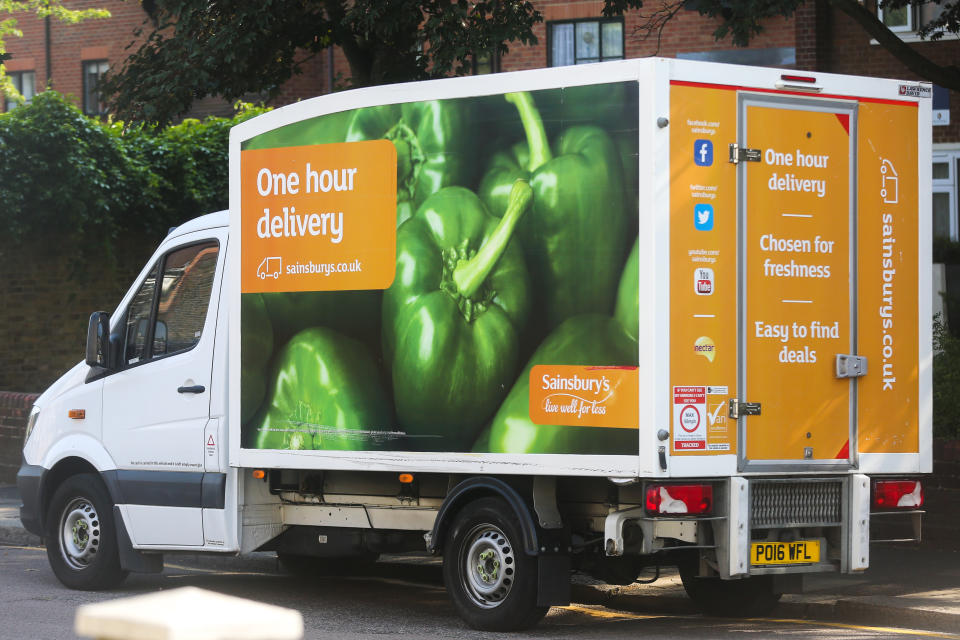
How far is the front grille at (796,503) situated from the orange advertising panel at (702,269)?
36cm

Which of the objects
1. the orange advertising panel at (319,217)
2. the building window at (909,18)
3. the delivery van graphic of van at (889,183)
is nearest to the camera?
the delivery van graphic of van at (889,183)

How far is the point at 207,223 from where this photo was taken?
32.1ft

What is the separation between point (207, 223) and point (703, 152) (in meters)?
3.71

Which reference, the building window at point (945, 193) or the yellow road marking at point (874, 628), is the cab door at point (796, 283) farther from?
the building window at point (945, 193)

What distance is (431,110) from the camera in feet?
27.5

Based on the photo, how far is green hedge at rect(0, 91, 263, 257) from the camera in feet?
58.4

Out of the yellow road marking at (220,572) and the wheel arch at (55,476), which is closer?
the wheel arch at (55,476)

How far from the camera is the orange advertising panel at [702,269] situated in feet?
24.8

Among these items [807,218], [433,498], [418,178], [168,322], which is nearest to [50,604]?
[168,322]

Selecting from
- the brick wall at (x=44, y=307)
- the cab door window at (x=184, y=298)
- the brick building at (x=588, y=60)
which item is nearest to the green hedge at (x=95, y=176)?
the brick wall at (x=44, y=307)

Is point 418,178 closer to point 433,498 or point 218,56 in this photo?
point 433,498

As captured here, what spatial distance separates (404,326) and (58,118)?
11.0 metres

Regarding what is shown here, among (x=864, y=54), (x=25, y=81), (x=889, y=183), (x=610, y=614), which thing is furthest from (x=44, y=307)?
(x=25, y=81)

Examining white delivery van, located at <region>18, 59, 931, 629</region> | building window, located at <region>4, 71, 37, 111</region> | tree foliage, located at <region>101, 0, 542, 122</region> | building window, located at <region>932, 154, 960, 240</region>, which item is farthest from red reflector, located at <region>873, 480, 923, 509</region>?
building window, located at <region>4, 71, 37, 111</region>
